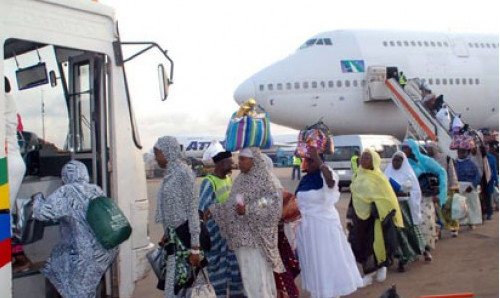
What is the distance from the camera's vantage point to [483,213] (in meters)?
12.0

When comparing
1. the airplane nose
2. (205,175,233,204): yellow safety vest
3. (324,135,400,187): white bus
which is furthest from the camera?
the airplane nose

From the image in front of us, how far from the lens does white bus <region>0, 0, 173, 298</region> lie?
448cm

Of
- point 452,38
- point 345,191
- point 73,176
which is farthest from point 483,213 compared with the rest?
point 452,38

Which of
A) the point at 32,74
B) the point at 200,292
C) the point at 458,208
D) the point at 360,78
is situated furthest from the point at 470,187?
the point at 360,78

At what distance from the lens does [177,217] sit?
4691mm

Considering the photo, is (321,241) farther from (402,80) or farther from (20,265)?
(402,80)

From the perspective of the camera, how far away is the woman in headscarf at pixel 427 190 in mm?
8492

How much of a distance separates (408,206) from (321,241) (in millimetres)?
2507

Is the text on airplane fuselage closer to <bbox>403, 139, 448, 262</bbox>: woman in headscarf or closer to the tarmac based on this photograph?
the tarmac

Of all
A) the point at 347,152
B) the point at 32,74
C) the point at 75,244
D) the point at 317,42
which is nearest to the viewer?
the point at 75,244

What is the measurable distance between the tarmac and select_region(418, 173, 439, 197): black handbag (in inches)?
36.0

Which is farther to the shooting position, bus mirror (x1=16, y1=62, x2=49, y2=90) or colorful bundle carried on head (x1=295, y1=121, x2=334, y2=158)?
colorful bundle carried on head (x1=295, y1=121, x2=334, y2=158)

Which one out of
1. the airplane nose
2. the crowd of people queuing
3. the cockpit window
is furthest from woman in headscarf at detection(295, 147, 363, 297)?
the cockpit window

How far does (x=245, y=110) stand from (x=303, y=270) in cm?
171
